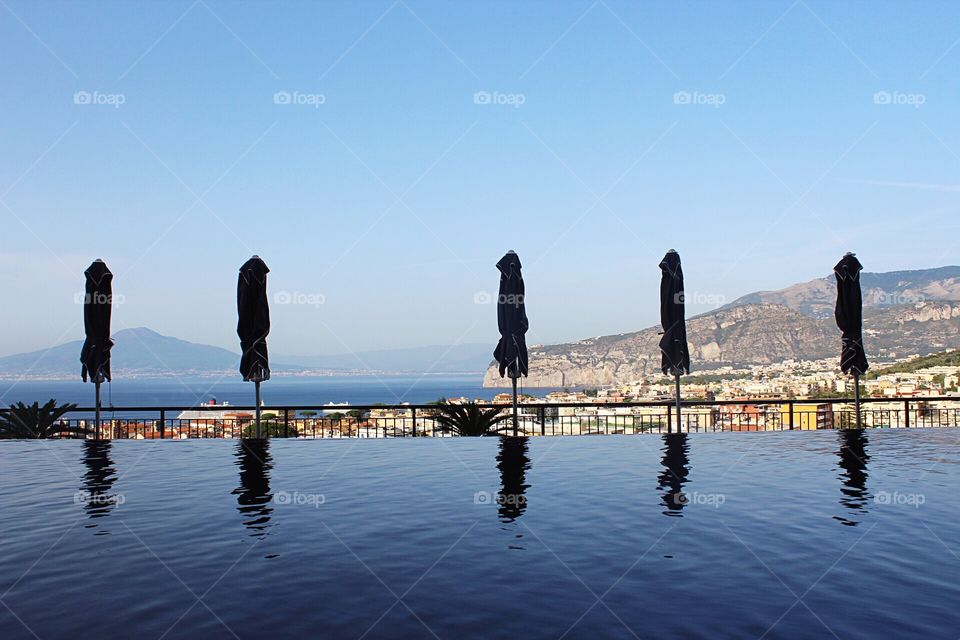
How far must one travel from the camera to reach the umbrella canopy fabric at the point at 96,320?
44.2 ft

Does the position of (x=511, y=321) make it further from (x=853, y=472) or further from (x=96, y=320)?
(x=96, y=320)

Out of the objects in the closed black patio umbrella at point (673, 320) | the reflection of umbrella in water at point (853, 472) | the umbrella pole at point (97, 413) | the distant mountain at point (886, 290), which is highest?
the distant mountain at point (886, 290)

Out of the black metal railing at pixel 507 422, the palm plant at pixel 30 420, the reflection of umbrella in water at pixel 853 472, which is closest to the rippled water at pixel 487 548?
the reflection of umbrella in water at pixel 853 472

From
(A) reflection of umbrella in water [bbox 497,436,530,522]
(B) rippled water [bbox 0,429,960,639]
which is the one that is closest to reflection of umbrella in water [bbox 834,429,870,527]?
(B) rippled water [bbox 0,429,960,639]

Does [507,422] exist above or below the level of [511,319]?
below

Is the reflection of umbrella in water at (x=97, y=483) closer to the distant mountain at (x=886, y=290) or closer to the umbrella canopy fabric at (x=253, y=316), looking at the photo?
the umbrella canopy fabric at (x=253, y=316)

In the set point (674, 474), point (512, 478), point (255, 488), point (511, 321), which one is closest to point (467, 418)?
point (511, 321)

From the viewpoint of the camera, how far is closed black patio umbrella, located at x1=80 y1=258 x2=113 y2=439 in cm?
1345

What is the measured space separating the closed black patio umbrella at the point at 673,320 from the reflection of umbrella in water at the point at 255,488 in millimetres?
7690

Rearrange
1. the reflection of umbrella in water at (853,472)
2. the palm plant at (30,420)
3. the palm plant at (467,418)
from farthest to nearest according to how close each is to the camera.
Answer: the palm plant at (30,420) → the palm plant at (467,418) → the reflection of umbrella in water at (853,472)

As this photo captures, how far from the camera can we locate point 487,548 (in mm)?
5512

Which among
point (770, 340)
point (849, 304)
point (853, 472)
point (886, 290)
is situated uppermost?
point (886, 290)

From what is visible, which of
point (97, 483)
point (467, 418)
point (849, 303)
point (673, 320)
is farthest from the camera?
point (467, 418)

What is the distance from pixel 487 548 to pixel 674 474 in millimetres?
4431
